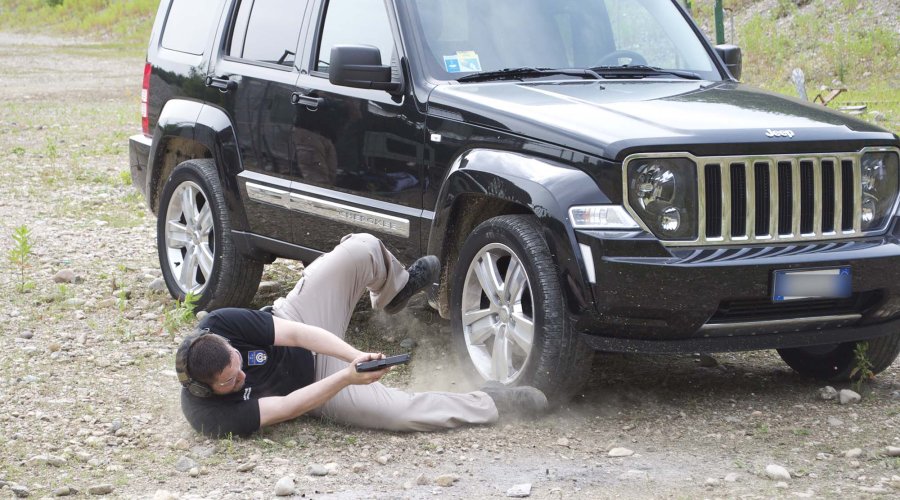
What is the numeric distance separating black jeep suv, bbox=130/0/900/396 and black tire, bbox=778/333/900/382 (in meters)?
0.01

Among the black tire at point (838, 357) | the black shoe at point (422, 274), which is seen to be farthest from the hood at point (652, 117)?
the black tire at point (838, 357)

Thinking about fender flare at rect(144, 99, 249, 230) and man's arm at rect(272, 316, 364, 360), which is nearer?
man's arm at rect(272, 316, 364, 360)

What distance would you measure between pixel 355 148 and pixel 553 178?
142 centimetres

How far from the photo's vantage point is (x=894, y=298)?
5.21 metres

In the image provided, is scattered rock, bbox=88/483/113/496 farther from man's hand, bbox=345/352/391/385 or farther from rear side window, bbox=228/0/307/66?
rear side window, bbox=228/0/307/66

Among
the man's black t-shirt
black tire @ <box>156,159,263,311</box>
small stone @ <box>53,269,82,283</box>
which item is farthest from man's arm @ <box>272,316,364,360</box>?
small stone @ <box>53,269,82,283</box>

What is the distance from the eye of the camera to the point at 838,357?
5832 millimetres

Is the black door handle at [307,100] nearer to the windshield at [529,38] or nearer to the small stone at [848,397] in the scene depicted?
the windshield at [529,38]

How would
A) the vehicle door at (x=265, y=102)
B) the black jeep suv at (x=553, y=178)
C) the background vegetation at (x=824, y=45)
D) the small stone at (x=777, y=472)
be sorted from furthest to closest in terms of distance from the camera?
the background vegetation at (x=824, y=45) < the vehicle door at (x=265, y=102) < the black jeep suv at (x=553, y=178) < the small stone at (x=777, y=472)

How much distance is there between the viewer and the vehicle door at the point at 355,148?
5941 mm

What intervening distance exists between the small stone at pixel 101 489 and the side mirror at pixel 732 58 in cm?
383

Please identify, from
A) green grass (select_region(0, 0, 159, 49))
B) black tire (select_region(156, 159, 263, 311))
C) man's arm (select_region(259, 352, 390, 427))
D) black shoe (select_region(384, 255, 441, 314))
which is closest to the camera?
man's arm (select_region(259, 352, 390, 427))

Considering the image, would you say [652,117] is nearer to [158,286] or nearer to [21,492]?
[21,492]

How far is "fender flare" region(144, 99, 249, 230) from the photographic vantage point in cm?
705
